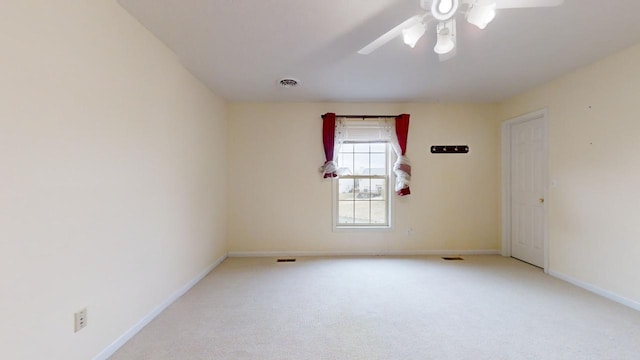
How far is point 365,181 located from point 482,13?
9.89 feet

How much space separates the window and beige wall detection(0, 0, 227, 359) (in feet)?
7.98

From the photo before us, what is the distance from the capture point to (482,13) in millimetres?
1632

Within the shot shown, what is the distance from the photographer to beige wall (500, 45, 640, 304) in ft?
8.46

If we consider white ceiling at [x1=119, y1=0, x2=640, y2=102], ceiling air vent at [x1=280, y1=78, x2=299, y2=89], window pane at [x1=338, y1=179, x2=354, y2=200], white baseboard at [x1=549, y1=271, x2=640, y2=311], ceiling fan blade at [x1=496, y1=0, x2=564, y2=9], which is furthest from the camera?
window pane at [x1=338, y1=179, x2=354, y2=200]

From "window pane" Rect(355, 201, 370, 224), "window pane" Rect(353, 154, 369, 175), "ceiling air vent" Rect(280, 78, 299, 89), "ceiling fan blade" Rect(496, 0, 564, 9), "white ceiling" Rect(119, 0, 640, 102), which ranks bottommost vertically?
"window pane" Rect(355, 201, 370, 224)

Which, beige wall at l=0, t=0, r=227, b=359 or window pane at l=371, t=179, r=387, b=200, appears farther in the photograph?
window pane at l=371, t=179, r=387, b=200

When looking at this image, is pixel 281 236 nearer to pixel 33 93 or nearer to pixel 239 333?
pixel 239 333

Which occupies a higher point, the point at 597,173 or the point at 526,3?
the point at 526,3

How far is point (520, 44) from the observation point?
8.16 feet

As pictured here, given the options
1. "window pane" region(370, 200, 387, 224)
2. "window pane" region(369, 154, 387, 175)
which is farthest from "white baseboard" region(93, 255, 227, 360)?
"window pane" region(369, 154, 387, 175)

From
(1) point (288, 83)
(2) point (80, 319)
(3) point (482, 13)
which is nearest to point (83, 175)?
(2) point (80, 319)

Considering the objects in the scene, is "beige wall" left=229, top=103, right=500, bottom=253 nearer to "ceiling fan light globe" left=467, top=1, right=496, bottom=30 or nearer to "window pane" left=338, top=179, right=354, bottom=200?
"window pane" left=338, top=179, right=354, bottom=200

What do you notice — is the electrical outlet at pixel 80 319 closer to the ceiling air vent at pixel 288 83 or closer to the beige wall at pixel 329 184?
the beige wall at pixel 329 184

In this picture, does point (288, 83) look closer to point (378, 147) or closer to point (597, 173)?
point (378, 147)
